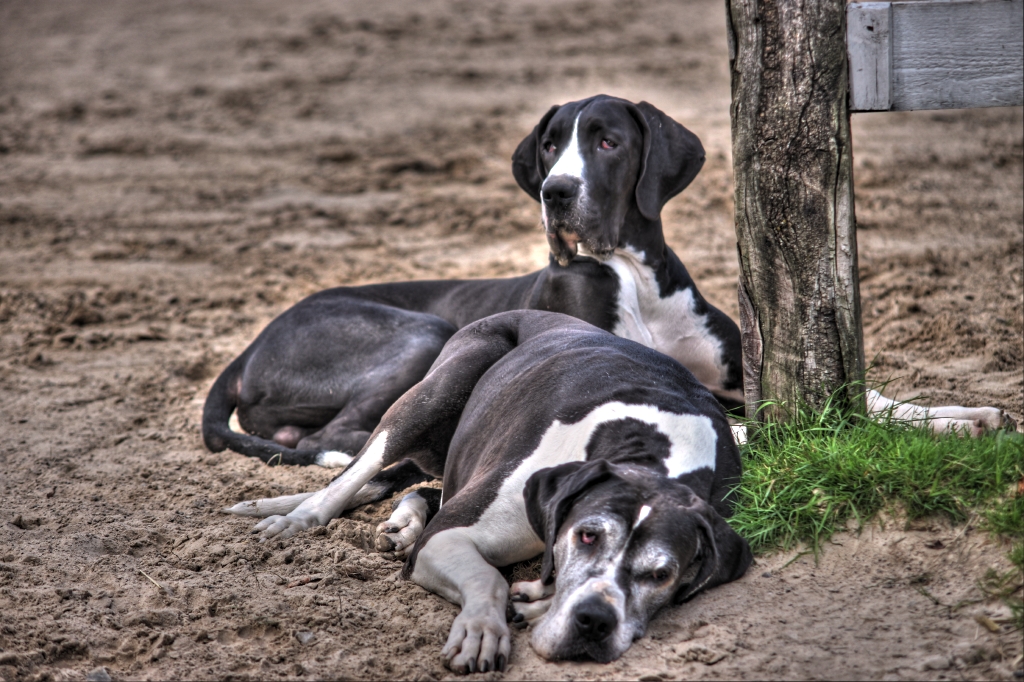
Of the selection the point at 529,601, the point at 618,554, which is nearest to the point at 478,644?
the point at 529,601

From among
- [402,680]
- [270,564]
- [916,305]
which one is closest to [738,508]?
[402,680]

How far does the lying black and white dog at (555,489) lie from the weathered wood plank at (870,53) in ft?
3.89

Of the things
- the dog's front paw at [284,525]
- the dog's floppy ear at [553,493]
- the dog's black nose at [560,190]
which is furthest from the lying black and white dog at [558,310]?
the dog's floppy ear at [553,493]

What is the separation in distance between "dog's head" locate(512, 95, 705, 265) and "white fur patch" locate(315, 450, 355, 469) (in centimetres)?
140

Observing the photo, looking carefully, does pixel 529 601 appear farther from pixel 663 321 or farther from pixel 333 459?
pixel 663 321

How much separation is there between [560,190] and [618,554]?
6.86 ft

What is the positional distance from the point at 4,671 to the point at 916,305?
17.3 feet

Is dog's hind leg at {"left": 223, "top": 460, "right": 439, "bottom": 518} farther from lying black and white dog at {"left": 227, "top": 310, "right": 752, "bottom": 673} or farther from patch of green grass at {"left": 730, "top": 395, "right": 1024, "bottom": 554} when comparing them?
patch of green grass at {"left": 730, "top": 395, "right": 1024, "bottom": 554}

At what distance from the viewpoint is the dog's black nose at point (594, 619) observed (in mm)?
2648

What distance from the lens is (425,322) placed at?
5.16 metres

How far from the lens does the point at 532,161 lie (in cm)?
495

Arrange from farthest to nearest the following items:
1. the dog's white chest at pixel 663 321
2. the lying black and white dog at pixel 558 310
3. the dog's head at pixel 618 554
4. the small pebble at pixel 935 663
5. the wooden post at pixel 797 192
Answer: the dog's white chest at pixel 663 321
the lying black and white dog at pixel 558 310
the wooden post at pixel 797 192
the dog's head at pixel 618 554
the small pebble at pixel 935 663

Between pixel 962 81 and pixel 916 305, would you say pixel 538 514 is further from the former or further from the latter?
pixel 916 305

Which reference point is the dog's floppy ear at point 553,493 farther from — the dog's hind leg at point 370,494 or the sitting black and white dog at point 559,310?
the sitting black and white dog at point 559,310
